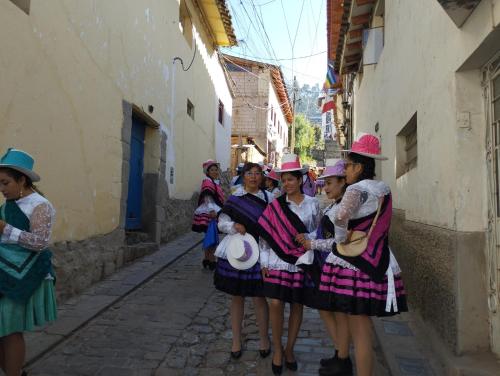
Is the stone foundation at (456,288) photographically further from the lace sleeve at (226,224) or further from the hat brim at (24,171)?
the hat brim at (24,171)

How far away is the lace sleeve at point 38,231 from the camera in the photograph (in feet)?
7.97

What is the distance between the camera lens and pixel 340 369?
10.0 feet

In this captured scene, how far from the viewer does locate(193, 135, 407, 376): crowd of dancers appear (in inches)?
102

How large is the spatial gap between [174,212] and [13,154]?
7156 mm

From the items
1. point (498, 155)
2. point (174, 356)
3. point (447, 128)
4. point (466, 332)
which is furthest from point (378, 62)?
point (174, 356)

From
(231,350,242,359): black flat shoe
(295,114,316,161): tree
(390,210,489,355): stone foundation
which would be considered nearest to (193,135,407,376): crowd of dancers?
(231,350,242,359): black flat shoe

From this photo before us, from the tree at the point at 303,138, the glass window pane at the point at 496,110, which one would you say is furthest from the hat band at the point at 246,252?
the tree at the point at 303,138

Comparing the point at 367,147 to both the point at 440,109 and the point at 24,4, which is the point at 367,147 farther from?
the point at 24,4

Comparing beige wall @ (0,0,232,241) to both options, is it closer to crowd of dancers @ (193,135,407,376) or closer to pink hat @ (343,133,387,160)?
crowd of dancers @ (193,135,407,376)

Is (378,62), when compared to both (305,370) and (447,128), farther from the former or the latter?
(305,370)

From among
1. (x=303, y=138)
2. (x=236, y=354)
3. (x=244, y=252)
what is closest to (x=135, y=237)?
(x=236, y=354)

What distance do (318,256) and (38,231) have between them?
1866 millimetres

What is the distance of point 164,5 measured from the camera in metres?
8.63

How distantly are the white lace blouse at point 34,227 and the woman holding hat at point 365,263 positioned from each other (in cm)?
172
